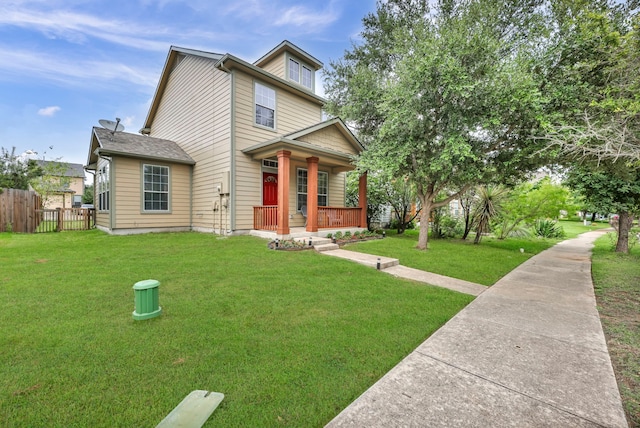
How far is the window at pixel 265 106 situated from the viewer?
34.2 ft

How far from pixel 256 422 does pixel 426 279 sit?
427 cm

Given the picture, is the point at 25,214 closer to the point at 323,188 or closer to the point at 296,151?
the point at 296,151

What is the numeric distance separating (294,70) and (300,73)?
0.36 m

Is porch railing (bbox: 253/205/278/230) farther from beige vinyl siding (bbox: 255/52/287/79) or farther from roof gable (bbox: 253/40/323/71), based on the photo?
roof gable (bbox: 253/40/323/71)

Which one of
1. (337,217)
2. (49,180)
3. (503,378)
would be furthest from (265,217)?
(49,180)

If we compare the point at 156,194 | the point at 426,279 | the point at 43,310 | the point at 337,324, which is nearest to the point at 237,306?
the point at 337,324

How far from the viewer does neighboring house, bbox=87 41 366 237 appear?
373 inches

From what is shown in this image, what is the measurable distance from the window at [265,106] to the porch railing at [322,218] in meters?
3.54

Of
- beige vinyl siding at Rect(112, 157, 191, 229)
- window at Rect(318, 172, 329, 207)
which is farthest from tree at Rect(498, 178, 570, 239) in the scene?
beige vinyl siding at Rect(112, 157, 191, 229)

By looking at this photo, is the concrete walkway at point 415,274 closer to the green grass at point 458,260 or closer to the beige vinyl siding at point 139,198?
the green grass at point 458,260

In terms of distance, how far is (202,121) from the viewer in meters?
11.1

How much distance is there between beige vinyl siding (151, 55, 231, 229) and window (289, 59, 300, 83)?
139 inches

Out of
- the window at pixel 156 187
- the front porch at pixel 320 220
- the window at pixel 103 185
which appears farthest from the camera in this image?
the window at pixel 103 185

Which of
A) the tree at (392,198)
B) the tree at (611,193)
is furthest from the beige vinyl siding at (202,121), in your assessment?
the tree at (611,193)
